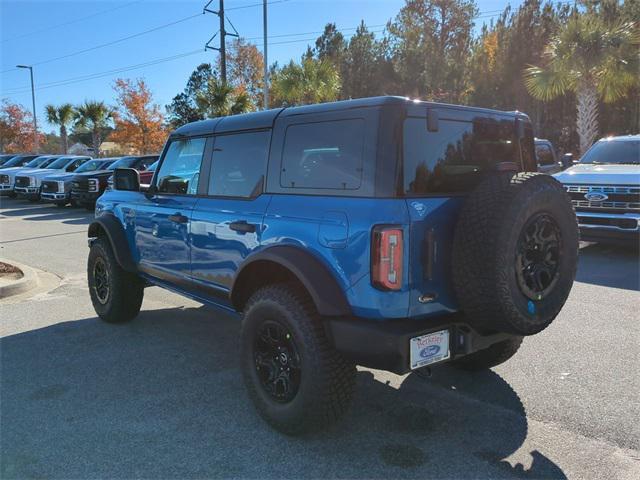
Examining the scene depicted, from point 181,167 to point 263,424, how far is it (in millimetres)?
2299

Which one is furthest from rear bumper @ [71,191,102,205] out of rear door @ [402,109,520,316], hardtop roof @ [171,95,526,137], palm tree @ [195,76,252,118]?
rear door @ [402,109,520,316]

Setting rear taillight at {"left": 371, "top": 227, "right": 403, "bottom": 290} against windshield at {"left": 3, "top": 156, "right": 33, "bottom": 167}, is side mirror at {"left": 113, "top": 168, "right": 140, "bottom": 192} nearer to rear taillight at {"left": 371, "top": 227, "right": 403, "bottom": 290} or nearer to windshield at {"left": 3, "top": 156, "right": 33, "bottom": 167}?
rear taillight at {"left": 371, "top": 227, "right": 403, "bottom": 290}

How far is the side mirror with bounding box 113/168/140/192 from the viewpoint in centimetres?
498

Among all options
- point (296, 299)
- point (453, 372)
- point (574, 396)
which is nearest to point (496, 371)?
point (453, 372)

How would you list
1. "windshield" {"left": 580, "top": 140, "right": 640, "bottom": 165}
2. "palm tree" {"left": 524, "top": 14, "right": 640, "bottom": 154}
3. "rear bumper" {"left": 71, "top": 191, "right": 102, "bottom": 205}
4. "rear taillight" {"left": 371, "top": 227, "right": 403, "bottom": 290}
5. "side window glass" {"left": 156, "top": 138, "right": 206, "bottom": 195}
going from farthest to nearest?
"palm tree" {"left": 524, "top": 14, "right": 640, "bottom": 154} < "rear bumper" {"left": 71, "top": 191, "right": 102, "bottom": 205} < "windshield" {"left": 580, "top": 140, "right": 640, "bottom": 165} < "side window glass" {"left": 156, "top": 138, "right": 206, "bottom": 195} < "rear taillight" {"left": 371, "top": 227, "right": 403, "bottom": 290}

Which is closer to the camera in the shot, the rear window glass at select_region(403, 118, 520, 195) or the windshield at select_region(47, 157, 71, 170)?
the rear window glass at select_region(403, 118, 520, 195)

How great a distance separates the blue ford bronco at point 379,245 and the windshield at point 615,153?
6.73 m

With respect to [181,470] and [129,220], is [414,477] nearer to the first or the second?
[181,470]

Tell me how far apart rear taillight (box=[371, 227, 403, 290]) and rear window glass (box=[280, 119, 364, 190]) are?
372 millimetres

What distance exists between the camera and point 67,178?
17641mm

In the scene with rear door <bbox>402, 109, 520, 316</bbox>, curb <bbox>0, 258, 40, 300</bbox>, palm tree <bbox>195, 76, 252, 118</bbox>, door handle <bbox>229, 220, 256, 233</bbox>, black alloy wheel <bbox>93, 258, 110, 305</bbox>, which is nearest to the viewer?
rear door <bbox>402, 109, 520, 316</bbox>

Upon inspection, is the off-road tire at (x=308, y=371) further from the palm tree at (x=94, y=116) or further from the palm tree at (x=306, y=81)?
the palm tree at (x=94, y=116)

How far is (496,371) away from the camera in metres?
4.12

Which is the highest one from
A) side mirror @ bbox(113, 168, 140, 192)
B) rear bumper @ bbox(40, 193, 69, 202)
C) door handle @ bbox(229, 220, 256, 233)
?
side mirror @ bbox(113, 168, 140, 192)
